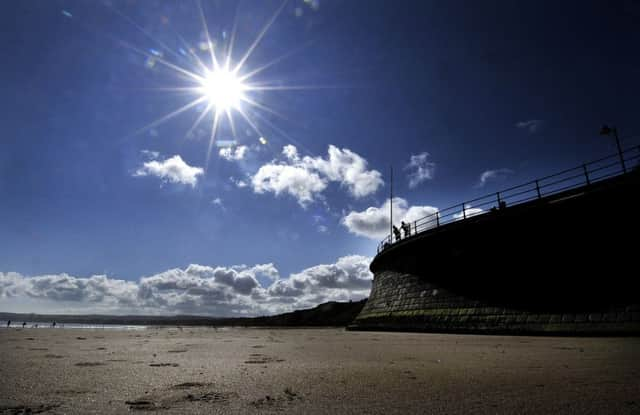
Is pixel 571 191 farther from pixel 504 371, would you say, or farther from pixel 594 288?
pixel 504 371

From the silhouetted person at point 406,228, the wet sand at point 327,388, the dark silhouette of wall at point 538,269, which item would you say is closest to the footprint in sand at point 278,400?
the wet sand at point 327,388

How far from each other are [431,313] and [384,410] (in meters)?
16.3

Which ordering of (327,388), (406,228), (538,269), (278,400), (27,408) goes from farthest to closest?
(406,228)
(538,269)
(327,388)
(278,400)
(27,408)

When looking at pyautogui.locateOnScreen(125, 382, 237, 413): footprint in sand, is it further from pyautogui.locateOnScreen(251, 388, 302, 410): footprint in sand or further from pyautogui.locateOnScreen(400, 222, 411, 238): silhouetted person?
pyautogui.locateOnScreen(400, 222, 411, 238): silhouetted person

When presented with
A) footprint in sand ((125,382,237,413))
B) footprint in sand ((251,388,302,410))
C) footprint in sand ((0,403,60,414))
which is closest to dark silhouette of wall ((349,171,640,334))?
footprint in sand ((251,388,302,410))

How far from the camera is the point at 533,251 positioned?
14.5 m

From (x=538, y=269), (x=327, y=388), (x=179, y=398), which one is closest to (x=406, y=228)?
(x=538, y=269)

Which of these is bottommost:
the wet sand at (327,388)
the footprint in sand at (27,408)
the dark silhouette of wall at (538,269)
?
the wet sand at (327,388)

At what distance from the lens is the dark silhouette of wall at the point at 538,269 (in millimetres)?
11780

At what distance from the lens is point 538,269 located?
555 inches

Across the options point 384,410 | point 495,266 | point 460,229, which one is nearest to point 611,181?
point 495,266

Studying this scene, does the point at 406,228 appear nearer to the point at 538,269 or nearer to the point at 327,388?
the point at 538,269

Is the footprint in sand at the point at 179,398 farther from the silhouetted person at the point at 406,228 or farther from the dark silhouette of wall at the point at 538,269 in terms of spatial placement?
the silhouetted person at the point at 406,228

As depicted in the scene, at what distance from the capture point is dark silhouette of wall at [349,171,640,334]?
38.6ft
